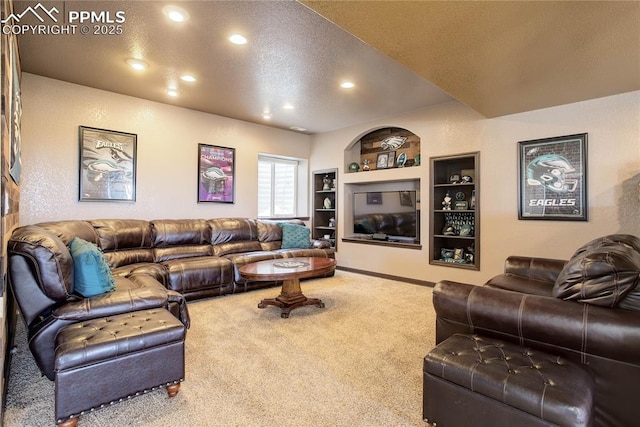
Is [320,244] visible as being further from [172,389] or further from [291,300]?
[172,389]

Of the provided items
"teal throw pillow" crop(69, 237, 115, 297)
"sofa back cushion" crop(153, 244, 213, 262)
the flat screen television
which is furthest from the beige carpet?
the flat screen television

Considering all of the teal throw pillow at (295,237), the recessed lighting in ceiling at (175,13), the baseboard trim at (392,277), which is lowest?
the baseboard trim at (392,277)

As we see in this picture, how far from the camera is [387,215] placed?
5.45 meters

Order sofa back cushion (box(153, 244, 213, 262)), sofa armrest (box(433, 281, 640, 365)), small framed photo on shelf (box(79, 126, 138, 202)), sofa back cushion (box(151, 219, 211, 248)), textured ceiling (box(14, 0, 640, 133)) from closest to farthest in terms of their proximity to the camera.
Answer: sofa armrest (box(433, 281, 640, 365))
textured ceiling (box(14, 0, 640, 133))
small framed photo on shelf (box(79, 126, 138, 202))
sofa back cushion (box(153, 244, 213, 262))
sofa back cushion (box(151, 219, 211, 248))

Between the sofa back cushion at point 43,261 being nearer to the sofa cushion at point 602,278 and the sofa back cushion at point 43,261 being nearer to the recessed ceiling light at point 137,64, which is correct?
the recessed ceiling light at point 137,64

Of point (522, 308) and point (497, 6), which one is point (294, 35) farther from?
point (522, 308)

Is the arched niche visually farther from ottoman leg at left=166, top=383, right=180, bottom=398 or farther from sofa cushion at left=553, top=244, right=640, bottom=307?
ottoman leg at left=166, top=383, right=180, bottom=398

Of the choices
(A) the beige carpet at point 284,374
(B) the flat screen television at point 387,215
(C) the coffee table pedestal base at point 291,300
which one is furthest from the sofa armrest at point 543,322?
(B) the flat screen television at point 387,215

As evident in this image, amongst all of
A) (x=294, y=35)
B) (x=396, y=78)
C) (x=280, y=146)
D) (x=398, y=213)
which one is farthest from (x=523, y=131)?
(x=280, y=146)

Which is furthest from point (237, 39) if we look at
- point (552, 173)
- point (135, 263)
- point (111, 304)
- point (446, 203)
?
point (552, 173)

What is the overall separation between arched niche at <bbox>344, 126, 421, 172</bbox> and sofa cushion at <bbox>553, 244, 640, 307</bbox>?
355 centimetres

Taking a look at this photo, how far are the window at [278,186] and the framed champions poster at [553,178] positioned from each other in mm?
4080

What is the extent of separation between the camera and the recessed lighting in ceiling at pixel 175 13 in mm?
2377

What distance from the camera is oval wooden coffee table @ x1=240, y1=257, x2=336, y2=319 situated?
3328 millimetres
